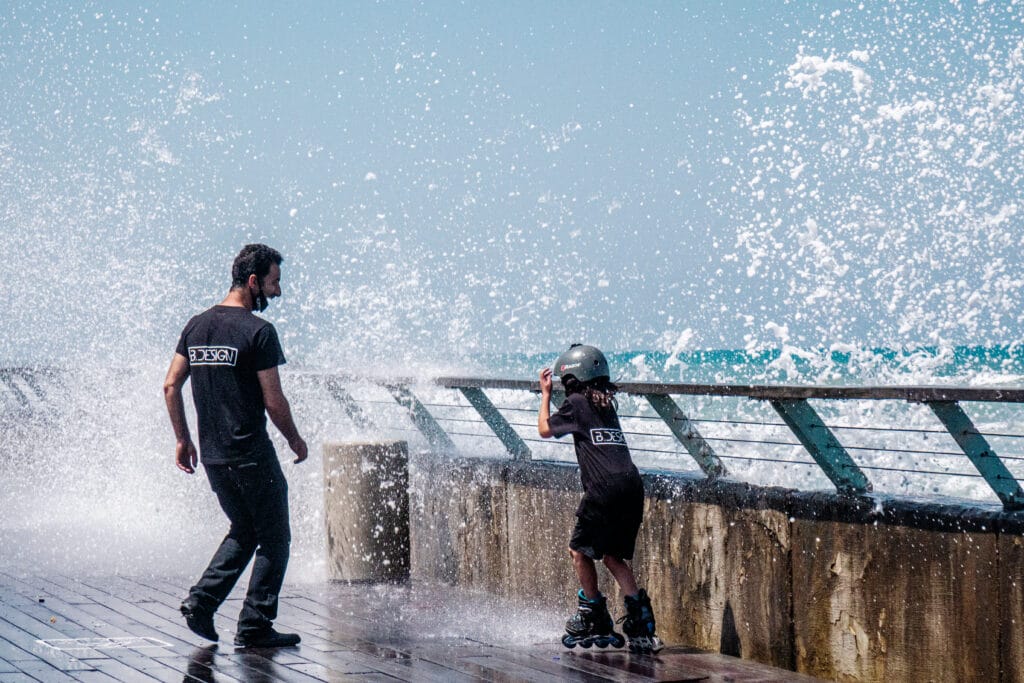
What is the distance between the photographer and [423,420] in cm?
1034

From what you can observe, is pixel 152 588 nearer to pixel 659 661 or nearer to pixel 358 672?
pixel 358 672

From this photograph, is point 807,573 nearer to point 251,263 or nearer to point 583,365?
point 583,365

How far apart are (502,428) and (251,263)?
2494 mm

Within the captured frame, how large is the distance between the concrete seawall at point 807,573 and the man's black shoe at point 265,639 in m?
1.99

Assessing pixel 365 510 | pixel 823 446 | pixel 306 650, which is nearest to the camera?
pixel 823 446

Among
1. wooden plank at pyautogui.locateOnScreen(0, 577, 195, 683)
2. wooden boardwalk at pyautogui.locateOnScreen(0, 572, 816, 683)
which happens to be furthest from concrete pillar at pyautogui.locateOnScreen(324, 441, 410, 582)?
wooden plank at pyautogui.locateOnScreen(0, 577, 195, 683)

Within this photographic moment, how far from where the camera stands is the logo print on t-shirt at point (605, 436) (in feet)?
24.0

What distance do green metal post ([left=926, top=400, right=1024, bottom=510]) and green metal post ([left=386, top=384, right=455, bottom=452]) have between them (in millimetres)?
4750

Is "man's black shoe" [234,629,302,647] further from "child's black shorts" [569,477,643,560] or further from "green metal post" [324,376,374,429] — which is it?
"green metal post" [324,376,374,429]

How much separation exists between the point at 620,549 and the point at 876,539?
143 cm

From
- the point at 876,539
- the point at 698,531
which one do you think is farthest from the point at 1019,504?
the point at 698,531

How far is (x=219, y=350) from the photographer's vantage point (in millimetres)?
7340

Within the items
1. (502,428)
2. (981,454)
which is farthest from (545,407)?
(981,454)

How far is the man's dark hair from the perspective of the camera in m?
7.54
